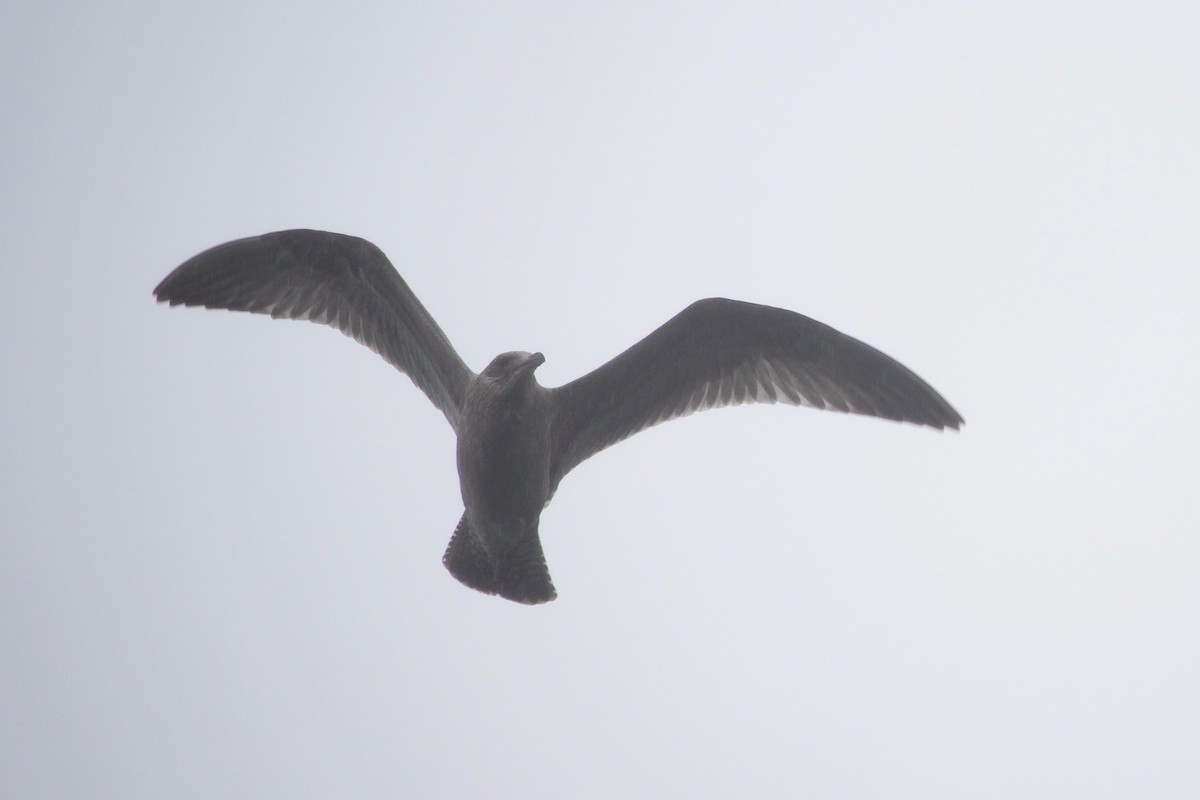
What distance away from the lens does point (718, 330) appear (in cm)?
637

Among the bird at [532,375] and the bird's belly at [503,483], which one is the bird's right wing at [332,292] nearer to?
the bird at [532,375]

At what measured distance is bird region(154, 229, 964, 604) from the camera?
20.1 feet

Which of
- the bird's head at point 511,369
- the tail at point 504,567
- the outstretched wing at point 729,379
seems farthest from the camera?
the outstretched wing at point 729,379

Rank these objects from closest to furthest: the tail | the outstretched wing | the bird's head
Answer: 1. the bird's head
2. the tail
3. the outstretched wing

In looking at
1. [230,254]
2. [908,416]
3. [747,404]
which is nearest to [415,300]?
[230,254]

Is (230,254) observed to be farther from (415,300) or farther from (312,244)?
(415,300)

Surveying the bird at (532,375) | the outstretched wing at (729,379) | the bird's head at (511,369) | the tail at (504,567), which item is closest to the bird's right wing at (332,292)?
the bird at (532,375)

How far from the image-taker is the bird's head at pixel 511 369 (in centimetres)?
552

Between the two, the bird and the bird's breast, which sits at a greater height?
the bird

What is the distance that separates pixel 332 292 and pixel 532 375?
167cm

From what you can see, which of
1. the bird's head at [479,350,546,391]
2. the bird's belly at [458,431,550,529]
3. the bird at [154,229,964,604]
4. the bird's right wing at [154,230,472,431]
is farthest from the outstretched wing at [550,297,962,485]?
the bird's right wing at [154,230,472,431]

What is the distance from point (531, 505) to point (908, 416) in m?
2.43

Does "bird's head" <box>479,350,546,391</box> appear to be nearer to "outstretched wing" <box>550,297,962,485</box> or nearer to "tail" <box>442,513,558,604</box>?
"outstretched wing" <box>550,297,962,485</box>

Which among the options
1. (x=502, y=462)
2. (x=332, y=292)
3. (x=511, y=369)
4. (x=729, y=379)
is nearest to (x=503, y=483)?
(x=502, y=462)
